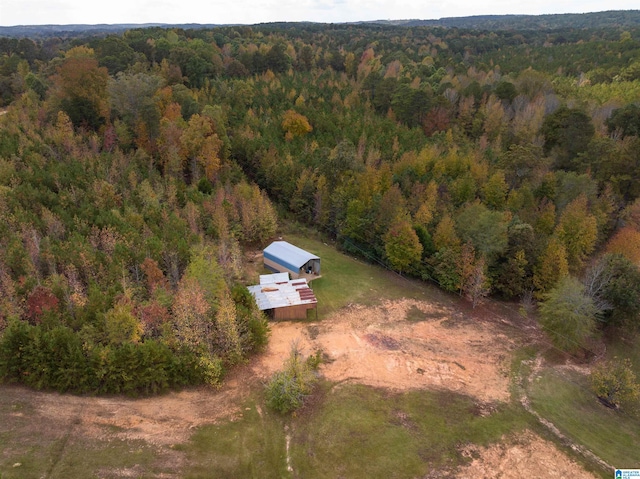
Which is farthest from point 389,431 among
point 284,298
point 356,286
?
point 356,286

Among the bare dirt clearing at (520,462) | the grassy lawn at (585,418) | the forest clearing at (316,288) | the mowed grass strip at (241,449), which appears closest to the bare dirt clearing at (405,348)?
the forest clearing at (316,288)

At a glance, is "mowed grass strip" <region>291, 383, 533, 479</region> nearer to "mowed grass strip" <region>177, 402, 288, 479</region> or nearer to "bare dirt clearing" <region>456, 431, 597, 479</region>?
"bare dirt clearing" <region>456, 431, 597, 479</region>


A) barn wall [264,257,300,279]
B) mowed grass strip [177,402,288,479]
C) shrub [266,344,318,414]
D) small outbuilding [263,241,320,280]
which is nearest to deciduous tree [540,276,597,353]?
shrub [266,344,318,414]

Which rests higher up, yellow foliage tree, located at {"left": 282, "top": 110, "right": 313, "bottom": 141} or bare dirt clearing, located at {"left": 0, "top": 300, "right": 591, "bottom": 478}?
yellow foliage tree, located at {"left": 282, "top": 110, "right": 313, "bottom": 141}

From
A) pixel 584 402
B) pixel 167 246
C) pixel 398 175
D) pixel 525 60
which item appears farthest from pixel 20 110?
pixel 525 60

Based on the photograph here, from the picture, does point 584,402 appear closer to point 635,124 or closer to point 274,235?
point 274,235

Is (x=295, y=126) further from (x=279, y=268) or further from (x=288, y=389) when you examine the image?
(x=288, y=389)

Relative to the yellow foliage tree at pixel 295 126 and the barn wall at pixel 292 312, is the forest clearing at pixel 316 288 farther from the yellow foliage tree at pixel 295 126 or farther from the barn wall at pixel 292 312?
the yellow foliage tree at pixel 295 126
